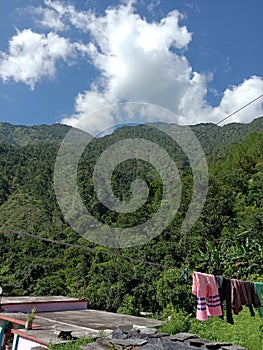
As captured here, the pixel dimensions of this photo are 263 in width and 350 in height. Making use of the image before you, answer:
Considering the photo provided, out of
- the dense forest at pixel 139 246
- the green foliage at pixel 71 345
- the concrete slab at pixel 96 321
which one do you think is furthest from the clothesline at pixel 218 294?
the concrete slab at pixel 96 321

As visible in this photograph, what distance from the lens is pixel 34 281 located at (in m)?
20.8

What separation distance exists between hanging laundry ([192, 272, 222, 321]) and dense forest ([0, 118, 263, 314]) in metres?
0.52

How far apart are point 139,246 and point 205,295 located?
15660mm

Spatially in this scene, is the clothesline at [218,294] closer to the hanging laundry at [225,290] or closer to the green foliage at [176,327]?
the hanging laundry at [225,290]

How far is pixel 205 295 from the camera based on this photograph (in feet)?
11.6

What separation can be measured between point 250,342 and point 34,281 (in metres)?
16.9

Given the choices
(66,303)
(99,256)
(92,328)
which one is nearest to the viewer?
(92,328)

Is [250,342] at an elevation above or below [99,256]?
below

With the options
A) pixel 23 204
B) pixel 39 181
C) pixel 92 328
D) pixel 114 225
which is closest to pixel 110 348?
pixel 92 328

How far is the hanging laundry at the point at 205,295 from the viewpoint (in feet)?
11.4

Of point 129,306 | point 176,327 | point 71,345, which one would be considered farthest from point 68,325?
point 129,306

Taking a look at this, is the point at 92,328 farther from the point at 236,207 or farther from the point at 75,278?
the point at 236,207

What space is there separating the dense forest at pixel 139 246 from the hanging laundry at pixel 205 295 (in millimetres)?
517

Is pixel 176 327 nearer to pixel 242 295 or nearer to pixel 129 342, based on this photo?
pixel 129 342
